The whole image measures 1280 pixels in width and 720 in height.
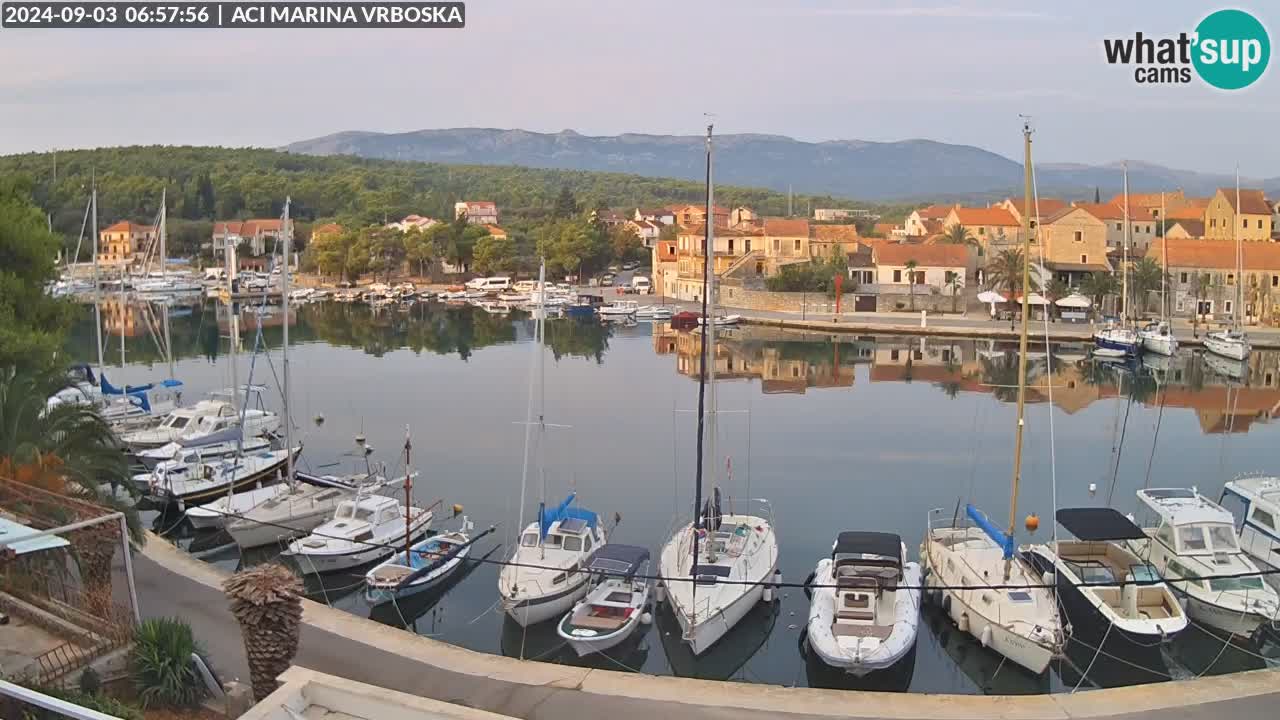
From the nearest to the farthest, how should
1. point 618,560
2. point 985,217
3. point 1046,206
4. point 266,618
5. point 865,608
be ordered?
1. point 266,618
2. point 865,608
3. point 618,560
4. point 985,217
5. point 1046,206

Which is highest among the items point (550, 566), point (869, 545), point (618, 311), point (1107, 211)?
point (1107, 211)

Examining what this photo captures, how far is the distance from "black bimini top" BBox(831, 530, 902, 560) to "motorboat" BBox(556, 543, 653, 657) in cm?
316

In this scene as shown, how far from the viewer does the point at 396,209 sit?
123 m

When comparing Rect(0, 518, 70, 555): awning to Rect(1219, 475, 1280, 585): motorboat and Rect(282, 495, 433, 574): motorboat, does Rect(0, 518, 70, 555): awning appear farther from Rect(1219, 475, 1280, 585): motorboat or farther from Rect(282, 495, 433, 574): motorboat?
Rect(1219, 475, 1280, 585): motorboat

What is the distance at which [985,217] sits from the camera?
79312 mm

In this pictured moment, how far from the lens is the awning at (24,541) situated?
933 cm

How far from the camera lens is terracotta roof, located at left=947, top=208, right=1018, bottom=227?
7875 cm

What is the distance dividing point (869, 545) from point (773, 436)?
1627 centimetres

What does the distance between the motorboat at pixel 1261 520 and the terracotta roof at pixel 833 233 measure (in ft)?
185

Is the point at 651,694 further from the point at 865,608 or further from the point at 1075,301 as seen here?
the point at 1075,301

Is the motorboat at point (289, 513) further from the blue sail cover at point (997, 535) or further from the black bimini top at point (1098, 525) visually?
the black bimini top at point (1098, 525)

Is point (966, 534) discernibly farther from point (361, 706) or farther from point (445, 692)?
point (361, 706)

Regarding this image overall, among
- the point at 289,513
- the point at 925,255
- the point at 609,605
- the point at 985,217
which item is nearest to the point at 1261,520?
the point at 609,605

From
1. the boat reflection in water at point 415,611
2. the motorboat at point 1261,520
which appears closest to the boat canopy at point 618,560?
the boat reflection in water at point 415,611
